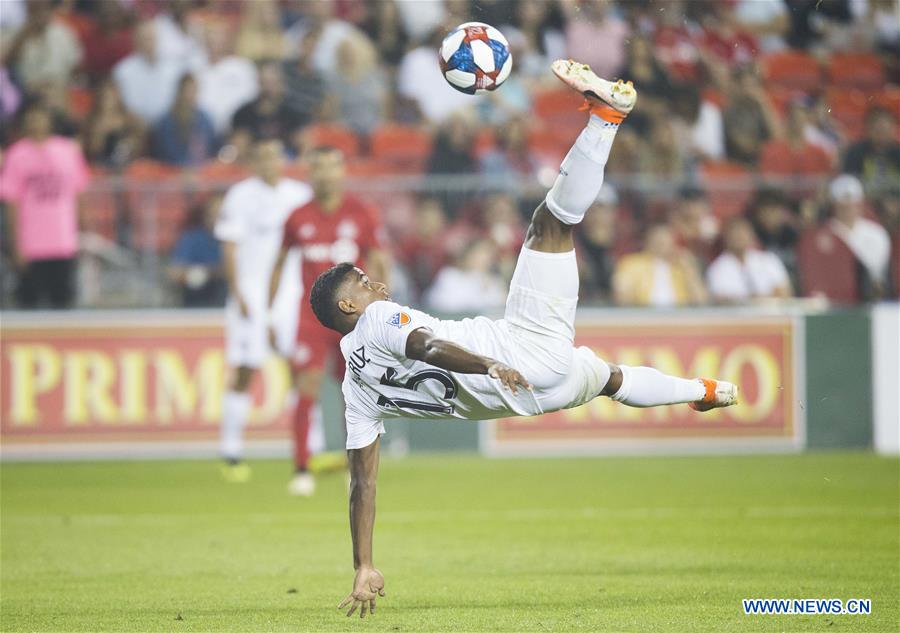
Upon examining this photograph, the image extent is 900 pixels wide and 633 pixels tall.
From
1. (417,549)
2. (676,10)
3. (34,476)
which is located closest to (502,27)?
(676,10)

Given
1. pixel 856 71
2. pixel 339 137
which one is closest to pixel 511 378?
pixel 339 137

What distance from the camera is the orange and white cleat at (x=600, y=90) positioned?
686 centimetres

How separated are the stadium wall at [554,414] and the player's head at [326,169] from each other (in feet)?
12.6

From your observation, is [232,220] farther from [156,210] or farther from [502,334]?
[502,334]

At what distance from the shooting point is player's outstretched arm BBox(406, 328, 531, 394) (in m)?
5.84

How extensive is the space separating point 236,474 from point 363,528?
7.21 metres

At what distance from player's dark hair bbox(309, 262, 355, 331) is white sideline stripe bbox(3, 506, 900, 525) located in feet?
12.7

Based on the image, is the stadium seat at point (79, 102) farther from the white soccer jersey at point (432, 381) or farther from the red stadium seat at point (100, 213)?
the white soccer jersey at point (432, 381)

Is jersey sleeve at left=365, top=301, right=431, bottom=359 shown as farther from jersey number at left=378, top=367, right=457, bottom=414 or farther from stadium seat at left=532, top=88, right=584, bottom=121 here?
stadium seat at left=532, top=88, right=584, bottom=121

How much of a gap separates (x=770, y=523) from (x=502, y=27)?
784 centimetres

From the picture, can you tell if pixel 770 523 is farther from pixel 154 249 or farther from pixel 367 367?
pixel 154 249

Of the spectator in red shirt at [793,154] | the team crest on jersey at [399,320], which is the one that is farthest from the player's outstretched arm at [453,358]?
the spectator in red shirt at [793,154]

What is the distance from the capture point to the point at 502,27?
1614cm

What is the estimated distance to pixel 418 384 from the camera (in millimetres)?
6914
